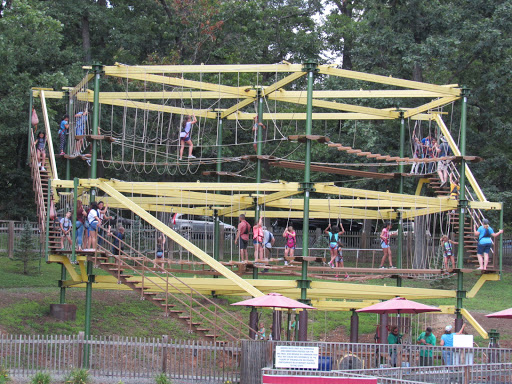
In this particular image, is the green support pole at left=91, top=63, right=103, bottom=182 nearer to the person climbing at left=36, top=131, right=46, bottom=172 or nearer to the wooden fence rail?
the person climbing at left=36, top=131, right=46, bottom=172

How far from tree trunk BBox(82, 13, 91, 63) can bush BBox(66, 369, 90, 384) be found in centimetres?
2718


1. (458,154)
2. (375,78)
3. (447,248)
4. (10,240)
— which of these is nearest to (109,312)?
(10,240)

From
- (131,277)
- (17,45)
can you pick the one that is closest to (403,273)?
(131,277)

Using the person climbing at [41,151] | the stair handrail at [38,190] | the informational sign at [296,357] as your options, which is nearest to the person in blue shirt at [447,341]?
the informational sign at [296,357]

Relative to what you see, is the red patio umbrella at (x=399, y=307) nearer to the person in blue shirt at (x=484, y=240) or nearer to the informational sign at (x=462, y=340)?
the informational sign at (x=462, y=340)

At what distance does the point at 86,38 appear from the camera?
48.4 meters

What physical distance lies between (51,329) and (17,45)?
51.8ft

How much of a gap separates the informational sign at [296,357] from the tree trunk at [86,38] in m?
29.2

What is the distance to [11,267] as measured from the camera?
3709 cm

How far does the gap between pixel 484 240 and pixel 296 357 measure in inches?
418

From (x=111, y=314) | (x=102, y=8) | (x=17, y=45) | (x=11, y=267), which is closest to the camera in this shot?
(x=111, y=314)

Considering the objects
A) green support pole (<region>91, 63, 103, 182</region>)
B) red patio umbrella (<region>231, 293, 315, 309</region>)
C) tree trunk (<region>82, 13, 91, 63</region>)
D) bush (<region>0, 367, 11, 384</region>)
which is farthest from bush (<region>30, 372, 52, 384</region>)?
tree trunk (<region>82, 13, 91, 63</region>)

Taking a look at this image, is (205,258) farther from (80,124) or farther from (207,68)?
(80,124)

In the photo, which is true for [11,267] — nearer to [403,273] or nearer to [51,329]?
[51,329]
